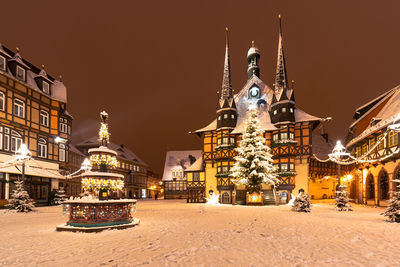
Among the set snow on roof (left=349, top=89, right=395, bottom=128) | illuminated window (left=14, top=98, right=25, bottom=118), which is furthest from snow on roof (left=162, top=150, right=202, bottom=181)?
snow on roof (left=349, top=89, right=395, bottom=128)

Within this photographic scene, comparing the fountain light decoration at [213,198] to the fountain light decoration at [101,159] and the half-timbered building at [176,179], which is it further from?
the fountain light decoration at [101,159]

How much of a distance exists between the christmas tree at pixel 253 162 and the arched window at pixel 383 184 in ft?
30.3

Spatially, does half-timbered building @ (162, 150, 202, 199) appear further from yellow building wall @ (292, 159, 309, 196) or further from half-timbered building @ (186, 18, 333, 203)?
yellow building wall @ (292, 159, 309, 196)

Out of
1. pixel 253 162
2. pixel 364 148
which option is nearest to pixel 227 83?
pixel 253 162

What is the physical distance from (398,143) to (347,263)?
1781cm

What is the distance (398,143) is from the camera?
19719mm

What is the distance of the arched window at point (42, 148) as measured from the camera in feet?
91.2

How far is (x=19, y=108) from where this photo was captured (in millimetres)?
25500

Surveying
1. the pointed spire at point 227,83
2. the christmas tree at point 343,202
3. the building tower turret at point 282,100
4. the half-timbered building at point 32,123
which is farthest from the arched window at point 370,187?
the half-timbered building at point 32,123

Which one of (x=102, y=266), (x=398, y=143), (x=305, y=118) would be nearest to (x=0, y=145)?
(x=102, y=266)

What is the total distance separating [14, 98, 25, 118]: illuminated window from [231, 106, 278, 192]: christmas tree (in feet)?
72.2

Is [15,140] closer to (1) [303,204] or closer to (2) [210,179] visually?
(2) [210,179]

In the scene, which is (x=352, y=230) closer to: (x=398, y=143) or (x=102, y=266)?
(x=102, y=266)

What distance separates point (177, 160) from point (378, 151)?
3654 centimetres
